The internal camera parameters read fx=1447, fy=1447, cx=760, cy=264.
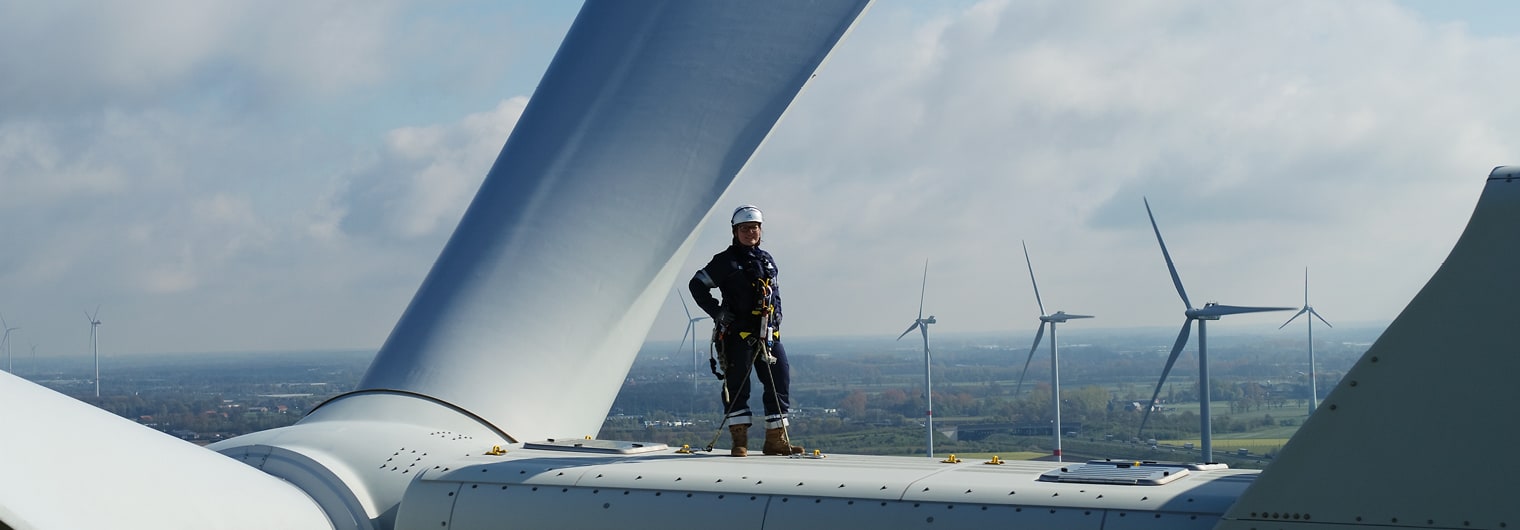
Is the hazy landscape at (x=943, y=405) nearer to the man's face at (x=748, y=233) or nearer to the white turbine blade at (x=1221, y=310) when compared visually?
the white turbine blade at (x=1221, y=310)

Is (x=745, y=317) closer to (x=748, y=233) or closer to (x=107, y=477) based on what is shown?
(x=748, y=233)

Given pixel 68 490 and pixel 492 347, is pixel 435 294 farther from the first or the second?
pixel 68 490

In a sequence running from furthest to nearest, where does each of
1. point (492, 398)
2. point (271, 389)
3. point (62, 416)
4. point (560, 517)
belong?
point (271, 389), point (492, 398), point (560, 517), point (62, 416)

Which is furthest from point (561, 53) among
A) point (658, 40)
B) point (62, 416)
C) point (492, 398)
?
point (62, 416)

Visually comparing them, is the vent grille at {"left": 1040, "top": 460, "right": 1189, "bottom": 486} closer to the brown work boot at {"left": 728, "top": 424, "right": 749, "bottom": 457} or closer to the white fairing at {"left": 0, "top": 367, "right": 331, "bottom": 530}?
the brown work boot at {"left": 728, "top": 424, "right": 749, "bottom": 457}

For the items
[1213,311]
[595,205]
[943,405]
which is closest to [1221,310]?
[1213,311]

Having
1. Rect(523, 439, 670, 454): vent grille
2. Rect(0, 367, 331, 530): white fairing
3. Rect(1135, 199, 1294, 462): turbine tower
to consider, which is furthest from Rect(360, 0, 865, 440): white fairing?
Rect(1135, 199, 1294, 462): turbine tower
